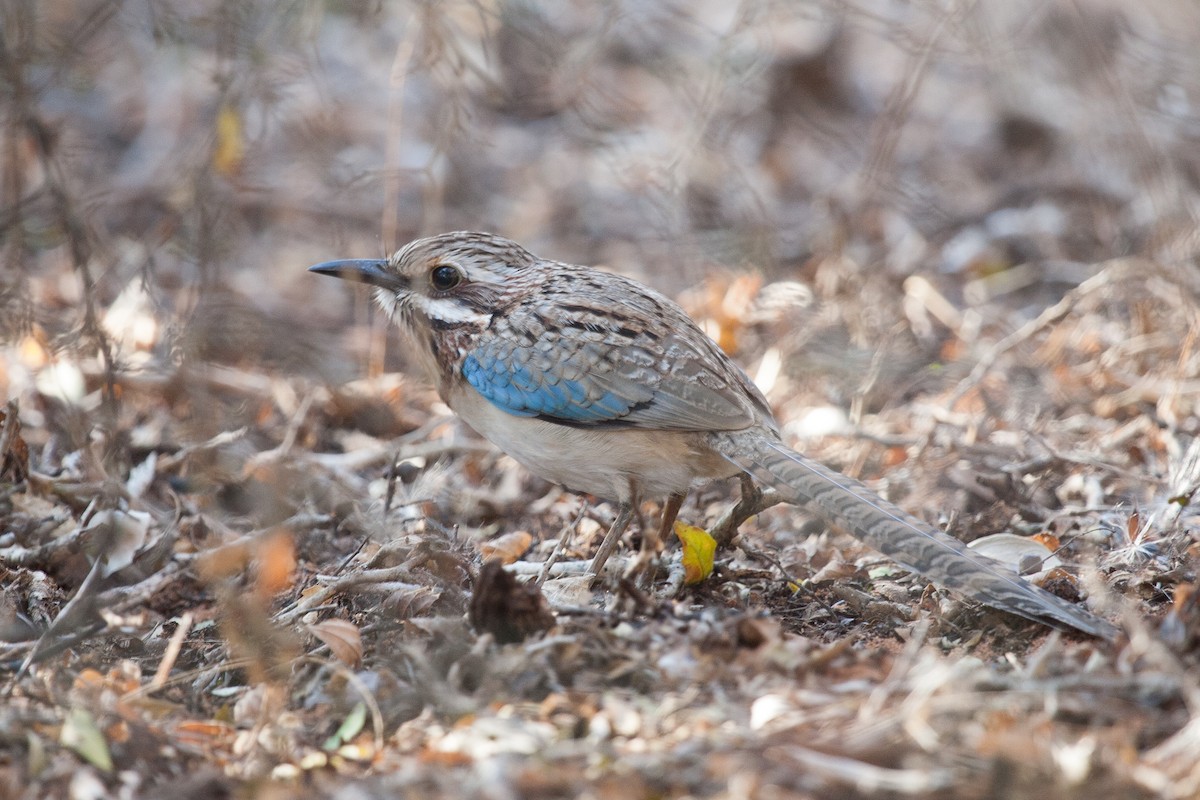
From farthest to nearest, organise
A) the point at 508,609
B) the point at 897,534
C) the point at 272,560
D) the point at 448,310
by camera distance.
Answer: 1. the point at 448,310
2. the point at 897,534
3. the point at 272,560
4. the point at 508,609

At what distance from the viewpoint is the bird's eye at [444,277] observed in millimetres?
6797

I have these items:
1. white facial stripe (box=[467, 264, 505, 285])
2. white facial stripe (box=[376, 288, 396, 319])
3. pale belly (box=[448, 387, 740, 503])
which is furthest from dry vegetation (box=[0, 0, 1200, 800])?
white facial stripe (box=[467, 264, 505, 285])

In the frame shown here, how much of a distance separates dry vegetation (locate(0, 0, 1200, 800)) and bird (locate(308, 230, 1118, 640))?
1.73 feet

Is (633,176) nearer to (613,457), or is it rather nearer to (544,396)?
Answer: (544,396)

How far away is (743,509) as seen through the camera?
6.14 m

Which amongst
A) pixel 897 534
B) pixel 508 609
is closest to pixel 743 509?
pixel 897 534

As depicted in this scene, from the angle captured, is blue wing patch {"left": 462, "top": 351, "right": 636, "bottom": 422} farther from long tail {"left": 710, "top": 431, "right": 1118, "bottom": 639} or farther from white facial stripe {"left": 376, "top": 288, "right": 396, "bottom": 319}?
white facial stripe {"left": 376, "top": 288, "right": 396, "bottom": 319}

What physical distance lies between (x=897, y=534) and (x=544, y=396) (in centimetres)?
199

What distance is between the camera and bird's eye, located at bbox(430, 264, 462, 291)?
A: 680 cm

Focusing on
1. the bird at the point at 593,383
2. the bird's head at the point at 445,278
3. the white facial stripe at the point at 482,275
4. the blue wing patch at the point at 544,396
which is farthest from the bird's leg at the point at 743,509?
the white facial stripe at the point at 482,275

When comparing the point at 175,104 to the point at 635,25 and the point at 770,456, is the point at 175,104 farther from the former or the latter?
Answer: the point at 770,456

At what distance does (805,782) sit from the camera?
352 cm

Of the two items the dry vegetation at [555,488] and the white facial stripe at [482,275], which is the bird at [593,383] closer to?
the white facial stripe at [482,275]

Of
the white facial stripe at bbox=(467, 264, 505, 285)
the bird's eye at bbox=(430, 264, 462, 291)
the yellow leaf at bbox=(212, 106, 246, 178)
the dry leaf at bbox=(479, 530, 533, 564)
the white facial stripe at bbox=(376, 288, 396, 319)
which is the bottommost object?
the dry leaf at bbox=(479, 530, 533, 564)
